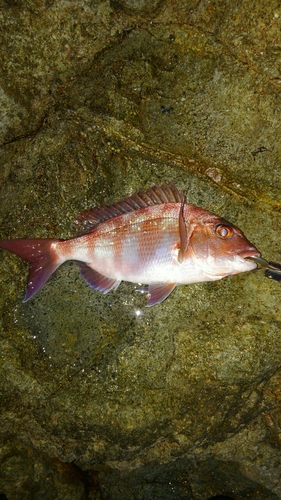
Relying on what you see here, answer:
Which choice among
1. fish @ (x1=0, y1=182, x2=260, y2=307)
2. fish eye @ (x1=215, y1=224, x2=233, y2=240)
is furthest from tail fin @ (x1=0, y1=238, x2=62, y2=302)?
fish eye @ (x1=215, y1=224, x2=233, y2=240)

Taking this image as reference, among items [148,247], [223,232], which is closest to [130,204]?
[148,247]

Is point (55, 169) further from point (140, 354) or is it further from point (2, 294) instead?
point (140, 354)

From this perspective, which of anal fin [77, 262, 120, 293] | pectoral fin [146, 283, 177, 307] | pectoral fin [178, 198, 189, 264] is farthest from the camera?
anal fin [77, 262, 120, 293]

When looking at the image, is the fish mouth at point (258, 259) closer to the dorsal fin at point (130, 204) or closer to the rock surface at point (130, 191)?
the rock surface at point (130, 191)

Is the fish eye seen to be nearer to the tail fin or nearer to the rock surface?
the rock surface

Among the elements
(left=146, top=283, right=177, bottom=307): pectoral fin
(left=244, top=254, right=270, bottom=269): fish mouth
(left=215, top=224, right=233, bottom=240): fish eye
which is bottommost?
(left=146, top=283, right=177, bottom=307): pectoral fin

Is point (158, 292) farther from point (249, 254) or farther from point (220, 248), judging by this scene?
point (249, 254)

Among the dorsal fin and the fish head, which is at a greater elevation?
the dorsal fin

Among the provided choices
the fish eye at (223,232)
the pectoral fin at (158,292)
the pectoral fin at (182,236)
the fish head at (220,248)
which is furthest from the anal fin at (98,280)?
the fish eye at (223,232)

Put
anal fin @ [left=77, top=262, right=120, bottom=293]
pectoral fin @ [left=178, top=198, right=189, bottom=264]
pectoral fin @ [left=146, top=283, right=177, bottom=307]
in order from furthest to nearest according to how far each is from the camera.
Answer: anal fin @ [left=77, top=262, right=120, bottom=293]
pectoral fin @ [left=146, top=283, right=177, bottom=307]
pectoral fin @ [left=178, top=198, right=189, bottom=264]

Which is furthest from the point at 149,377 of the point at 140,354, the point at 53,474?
the point at 53,474
